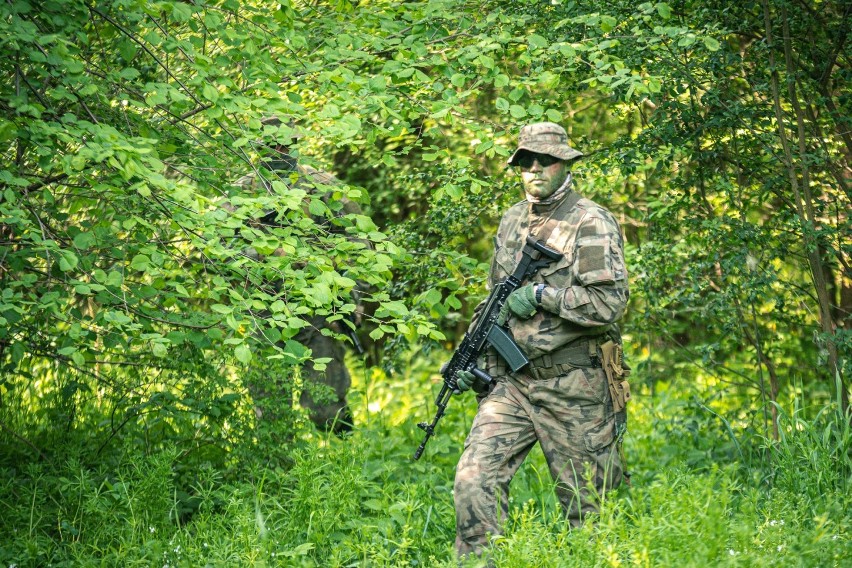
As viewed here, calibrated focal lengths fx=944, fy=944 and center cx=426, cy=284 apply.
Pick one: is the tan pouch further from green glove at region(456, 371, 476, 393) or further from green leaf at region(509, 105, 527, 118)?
green leaf at region(509, 105, 527, 118)

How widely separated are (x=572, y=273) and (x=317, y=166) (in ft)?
5.06

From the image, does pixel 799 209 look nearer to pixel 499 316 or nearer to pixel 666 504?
pixel 499 316

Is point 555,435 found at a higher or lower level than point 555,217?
lower

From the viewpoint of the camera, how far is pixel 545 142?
175 inches

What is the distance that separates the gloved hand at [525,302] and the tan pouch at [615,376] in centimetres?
40

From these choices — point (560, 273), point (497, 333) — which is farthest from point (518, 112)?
point (497, 333)

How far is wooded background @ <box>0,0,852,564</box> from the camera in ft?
13.8

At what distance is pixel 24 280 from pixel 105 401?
2.01 meters

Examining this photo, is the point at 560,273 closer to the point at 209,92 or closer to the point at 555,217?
the point at 555,217

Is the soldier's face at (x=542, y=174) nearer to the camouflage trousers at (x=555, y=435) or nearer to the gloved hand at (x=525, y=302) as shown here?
the gloved hand at (x=525, y=302)

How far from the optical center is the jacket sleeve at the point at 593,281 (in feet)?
13.8

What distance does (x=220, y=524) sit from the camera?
4.45 metres

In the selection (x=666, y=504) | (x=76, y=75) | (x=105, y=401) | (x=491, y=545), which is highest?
(x=76, y=75)

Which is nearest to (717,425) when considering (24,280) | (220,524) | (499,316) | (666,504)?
(499,316)
